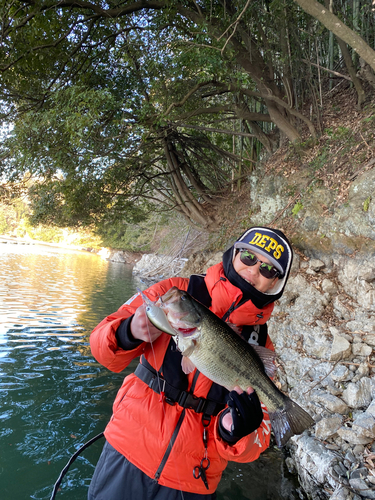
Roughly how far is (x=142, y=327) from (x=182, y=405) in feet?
2.34

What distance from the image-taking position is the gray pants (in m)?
2.06

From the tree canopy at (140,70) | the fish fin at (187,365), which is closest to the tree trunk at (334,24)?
the tree canopy at (140,70)

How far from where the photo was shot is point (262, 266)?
2.53 meters

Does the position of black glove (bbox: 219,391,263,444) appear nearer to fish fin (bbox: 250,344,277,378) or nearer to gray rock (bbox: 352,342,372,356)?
fish fin (bbox: 250,344,277,378)

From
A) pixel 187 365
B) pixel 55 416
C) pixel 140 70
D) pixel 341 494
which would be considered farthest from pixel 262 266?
pixel 140 70

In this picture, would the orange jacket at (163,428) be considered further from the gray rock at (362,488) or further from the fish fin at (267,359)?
the gray rock at (362,488)

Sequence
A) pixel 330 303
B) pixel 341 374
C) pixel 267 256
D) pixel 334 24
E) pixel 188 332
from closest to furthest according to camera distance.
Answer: pixel 188 332, pixel 267 256, pixel 334 24, pixel 341 374, pixel 330 303

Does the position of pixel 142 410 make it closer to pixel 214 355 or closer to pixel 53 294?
pixel 214 355

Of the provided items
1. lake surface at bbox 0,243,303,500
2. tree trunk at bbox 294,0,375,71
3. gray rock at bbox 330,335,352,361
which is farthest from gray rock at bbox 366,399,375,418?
tree trunk at bbox 294,0,375,71

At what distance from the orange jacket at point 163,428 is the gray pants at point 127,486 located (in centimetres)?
5

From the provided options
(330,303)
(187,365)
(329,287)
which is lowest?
(330,303)

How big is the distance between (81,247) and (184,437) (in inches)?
2857

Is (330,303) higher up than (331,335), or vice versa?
(330,303)

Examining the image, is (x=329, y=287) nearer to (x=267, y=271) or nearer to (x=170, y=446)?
(x=267, y=271)
